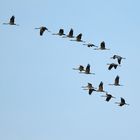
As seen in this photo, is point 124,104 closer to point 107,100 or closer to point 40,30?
point 107,100

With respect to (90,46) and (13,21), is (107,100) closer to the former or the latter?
(90,46)

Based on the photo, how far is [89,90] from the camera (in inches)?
5128

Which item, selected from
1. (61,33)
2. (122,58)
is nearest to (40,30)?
(61,33)

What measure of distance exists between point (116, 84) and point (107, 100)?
8.07 ft

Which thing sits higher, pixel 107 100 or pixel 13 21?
pixel 13 21

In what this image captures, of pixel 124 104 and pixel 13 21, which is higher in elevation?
pixel 13 21

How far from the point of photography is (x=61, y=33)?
416 ft

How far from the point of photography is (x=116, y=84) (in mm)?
130625

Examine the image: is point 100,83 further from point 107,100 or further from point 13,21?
point 13,21

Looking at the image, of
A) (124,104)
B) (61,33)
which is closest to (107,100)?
(124,104)

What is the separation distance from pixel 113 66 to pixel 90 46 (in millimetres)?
3642

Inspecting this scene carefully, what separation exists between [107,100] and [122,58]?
18.3 feet

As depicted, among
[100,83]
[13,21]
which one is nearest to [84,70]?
[100,83]

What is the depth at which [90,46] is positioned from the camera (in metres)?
129
